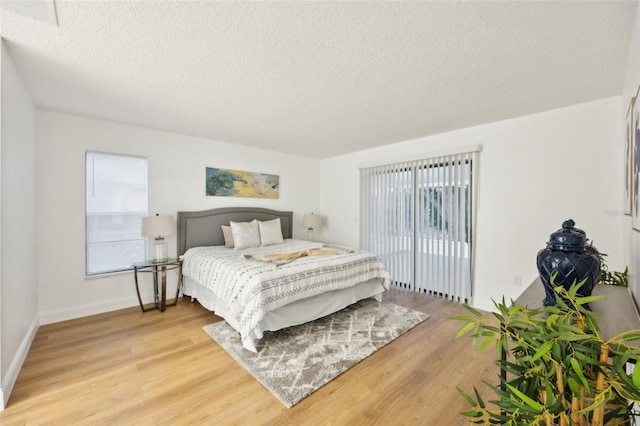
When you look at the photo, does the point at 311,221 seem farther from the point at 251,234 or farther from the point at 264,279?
the point at 264,279

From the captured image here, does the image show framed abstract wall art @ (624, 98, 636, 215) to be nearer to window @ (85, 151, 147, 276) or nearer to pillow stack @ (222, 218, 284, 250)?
pillow stack @ (222, 218, 284, 250)

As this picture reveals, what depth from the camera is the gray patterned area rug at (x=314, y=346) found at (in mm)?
2027

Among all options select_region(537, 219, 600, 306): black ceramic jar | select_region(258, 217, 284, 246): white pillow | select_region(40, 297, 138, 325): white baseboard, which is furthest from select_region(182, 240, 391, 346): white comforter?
select_region(537, 219, 600, 306): black ceramic jar

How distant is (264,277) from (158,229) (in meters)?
1.73

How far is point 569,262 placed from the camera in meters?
1.26

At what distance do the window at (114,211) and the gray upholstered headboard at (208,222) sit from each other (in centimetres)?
47

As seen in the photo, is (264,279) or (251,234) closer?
(264,279)

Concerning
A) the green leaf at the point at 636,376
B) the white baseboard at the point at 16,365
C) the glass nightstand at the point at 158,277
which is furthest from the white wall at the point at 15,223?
the green leaf at the point at 636,376

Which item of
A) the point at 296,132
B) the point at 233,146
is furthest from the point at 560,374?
the point at 233,146

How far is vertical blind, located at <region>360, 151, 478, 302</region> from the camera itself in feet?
11.8

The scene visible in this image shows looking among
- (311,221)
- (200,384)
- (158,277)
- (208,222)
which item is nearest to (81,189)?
(158,277)

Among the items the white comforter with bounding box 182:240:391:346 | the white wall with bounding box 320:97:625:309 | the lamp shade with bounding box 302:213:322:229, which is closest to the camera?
the white comforter with bounding box 182:240:391:346

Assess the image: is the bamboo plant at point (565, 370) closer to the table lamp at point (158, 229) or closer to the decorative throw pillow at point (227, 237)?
the table lamp at point (158, 229)

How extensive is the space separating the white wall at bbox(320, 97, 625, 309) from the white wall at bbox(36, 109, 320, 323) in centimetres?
335
